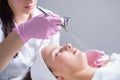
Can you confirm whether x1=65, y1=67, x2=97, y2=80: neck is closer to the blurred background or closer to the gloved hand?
the gloved hand

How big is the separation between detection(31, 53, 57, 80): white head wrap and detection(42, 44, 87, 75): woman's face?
41mm

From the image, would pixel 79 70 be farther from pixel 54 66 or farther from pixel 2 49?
pixel 2 49

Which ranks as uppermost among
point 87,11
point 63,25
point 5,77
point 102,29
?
point 63,25

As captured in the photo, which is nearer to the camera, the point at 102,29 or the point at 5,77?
the point at 5,77

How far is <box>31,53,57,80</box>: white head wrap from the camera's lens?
1.49m

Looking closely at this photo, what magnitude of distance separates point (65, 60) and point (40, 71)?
0.17m

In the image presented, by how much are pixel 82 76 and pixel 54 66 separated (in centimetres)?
18

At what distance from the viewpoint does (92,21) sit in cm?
223

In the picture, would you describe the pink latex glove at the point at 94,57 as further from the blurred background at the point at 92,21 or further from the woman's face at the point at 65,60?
the blurred background at the point at 92,21

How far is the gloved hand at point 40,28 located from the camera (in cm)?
137

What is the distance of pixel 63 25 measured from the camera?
141cm

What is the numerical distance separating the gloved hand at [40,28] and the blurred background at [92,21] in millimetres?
817

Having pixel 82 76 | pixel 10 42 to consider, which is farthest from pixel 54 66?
pixel 10 42

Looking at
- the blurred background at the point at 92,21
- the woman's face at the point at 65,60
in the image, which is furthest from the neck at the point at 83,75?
the blurred background at the point at 92,21
